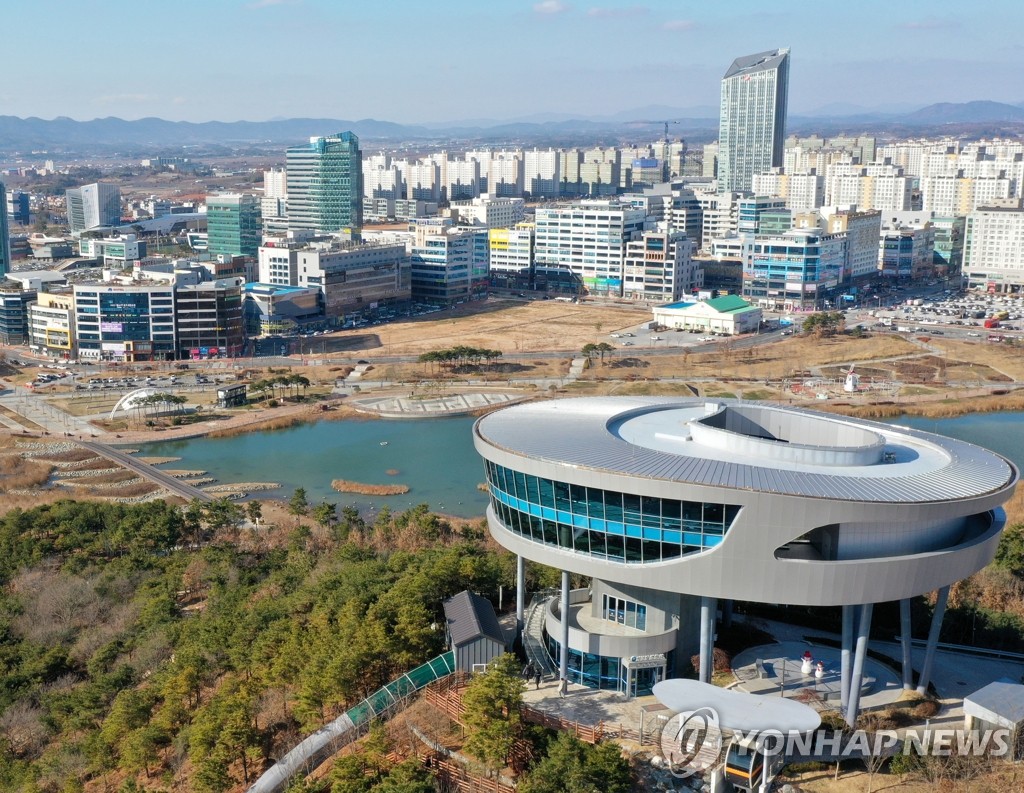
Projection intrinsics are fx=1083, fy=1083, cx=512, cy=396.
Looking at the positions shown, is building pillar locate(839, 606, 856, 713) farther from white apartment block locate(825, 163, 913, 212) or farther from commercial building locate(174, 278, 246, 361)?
white apartment block locate(825, 163, 913, 212)

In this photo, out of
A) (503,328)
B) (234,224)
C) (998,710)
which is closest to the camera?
(998,710)

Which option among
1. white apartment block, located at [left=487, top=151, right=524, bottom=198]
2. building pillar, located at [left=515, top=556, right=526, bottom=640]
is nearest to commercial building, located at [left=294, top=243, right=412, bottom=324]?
building pillar, located at [left=515, top=556, right=526, bottom=640]

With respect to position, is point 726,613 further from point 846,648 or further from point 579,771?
point 579,771

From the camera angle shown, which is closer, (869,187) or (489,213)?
(489,213)

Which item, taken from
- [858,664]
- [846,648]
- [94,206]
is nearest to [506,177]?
[94,206]

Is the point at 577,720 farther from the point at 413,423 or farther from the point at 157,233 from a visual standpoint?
the point at 157,233
